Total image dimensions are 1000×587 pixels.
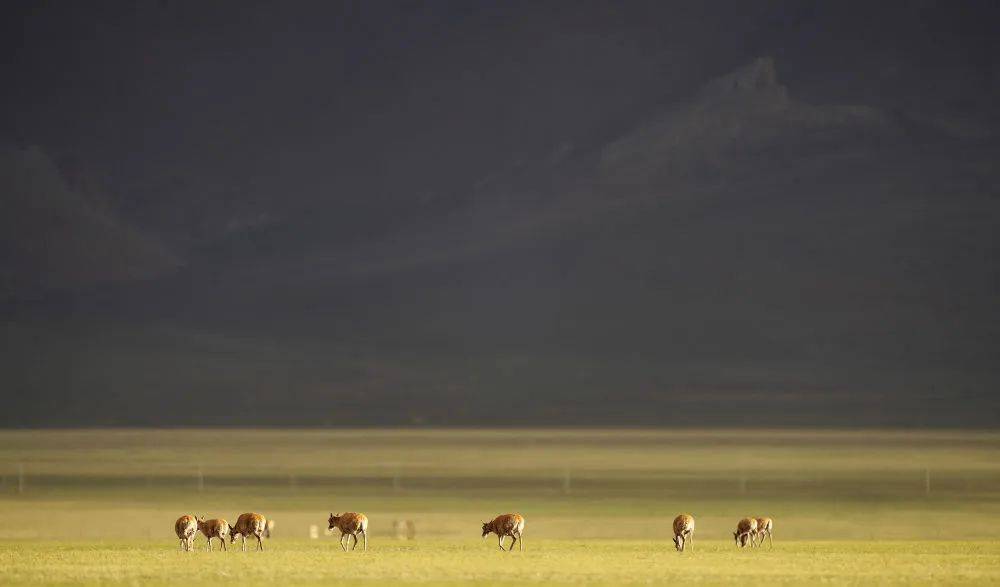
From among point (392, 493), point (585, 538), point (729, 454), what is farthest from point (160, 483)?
point (729, 454)

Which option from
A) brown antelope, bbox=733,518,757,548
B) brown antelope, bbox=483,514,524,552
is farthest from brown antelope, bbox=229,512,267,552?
brown antelope, bbox=733,518,757,548

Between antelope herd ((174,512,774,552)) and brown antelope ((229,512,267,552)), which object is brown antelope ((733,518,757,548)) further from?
brown antelope ((229,512,267,552))

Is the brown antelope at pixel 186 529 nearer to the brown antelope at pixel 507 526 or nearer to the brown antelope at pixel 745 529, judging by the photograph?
the brown antelope at pixel 507 526

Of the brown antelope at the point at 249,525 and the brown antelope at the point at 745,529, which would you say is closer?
the brown antelope at the point at 249,525

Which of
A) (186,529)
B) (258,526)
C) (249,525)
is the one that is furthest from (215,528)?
(258,526)

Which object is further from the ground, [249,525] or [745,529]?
[249,525]

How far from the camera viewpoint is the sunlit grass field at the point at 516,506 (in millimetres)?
41188

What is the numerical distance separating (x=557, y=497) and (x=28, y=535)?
3529 cm

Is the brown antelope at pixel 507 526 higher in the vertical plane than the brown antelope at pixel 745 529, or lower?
higher

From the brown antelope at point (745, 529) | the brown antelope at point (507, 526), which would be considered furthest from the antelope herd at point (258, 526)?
the brown antelope at point (745, 529)

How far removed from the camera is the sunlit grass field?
41.2m

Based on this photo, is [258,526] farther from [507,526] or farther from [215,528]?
[507,526]

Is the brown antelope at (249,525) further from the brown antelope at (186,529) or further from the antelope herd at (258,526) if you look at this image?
the brown antelope at (186,529)

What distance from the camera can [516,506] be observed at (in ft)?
278
